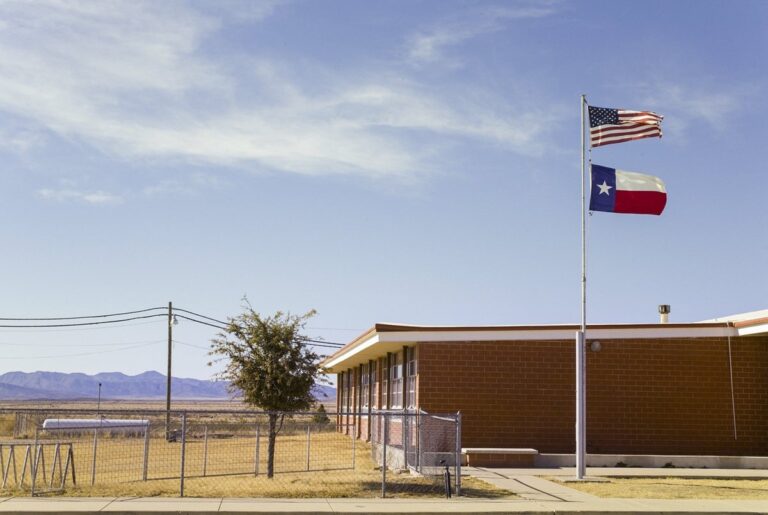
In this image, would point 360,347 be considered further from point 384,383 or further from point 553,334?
point 553,334

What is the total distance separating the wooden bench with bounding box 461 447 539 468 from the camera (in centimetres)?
2500

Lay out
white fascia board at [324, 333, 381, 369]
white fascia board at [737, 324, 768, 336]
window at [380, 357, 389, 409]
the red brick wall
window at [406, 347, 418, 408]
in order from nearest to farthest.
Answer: white fascia board at [737, 324, 768, 336], the red brick wall, window at [406, 347, 418, 408], white fascia board at [324, 333, 381, 369], window at [380, 357, 389, 409]

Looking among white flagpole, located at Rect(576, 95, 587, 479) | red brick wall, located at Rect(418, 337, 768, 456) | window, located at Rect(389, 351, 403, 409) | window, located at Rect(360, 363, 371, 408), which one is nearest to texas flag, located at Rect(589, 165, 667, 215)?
white flagpole, located at Rect(576, 95, 587, 479)

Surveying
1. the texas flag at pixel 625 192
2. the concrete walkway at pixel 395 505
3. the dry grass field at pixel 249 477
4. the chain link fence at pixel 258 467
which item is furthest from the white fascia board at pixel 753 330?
the dry grass field at pixel 249 477

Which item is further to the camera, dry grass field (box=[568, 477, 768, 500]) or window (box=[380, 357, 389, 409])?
window (box=[380, 357, 389, 409])

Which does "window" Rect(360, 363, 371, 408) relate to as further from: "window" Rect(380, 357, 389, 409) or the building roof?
the building roof

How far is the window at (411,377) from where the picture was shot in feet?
93.6

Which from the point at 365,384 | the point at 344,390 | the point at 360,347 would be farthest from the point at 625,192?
the point at 344,390

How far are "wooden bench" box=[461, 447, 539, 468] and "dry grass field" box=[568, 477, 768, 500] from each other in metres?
3.10

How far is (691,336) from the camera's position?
27875 millimetres

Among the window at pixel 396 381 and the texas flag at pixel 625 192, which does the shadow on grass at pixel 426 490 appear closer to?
the texas flag at pixel 625 192

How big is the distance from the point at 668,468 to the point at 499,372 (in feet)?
16.4

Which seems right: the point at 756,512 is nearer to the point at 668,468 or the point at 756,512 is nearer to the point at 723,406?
the point at 668,468

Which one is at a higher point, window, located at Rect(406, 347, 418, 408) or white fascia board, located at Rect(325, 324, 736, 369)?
white fascia board, located at Rect(325, 324, 736, 369)
